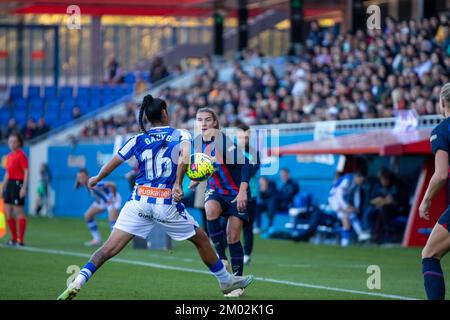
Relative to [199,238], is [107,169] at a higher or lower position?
→ higher

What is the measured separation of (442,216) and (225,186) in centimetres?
428

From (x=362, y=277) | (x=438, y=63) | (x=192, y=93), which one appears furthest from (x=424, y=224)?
(x=192, y=93)

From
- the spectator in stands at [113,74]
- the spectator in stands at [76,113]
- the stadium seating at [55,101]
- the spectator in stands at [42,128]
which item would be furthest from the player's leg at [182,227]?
the spectator in stands at [113,74]

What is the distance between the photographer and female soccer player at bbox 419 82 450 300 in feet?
32.3

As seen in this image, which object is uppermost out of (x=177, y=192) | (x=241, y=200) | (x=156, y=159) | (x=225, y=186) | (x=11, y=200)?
(x=156, y=159)

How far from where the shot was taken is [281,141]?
27016mm

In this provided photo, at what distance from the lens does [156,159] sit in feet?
36.9

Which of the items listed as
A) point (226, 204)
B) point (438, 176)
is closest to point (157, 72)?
point (226, 204)

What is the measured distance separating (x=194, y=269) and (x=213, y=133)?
3.51 meters

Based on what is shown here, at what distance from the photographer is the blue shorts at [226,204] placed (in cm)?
1361

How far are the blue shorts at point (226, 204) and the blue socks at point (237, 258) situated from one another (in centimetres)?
39

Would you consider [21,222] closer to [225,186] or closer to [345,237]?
[345,237]

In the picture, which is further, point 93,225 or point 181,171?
point 93,225
